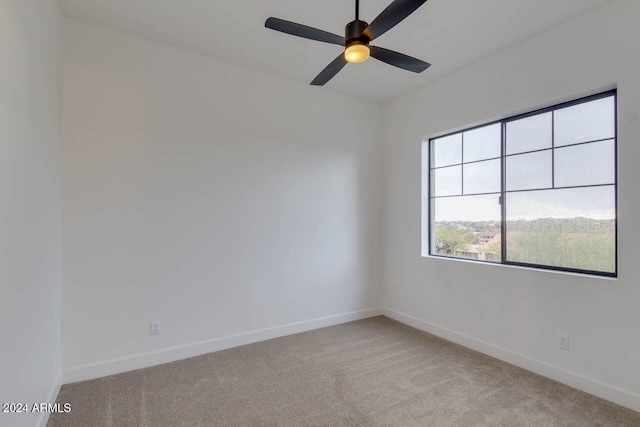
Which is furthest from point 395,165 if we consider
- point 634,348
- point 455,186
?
point 634,348

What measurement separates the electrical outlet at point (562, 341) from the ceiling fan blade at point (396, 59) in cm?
238

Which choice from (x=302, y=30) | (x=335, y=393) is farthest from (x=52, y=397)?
(x=302, y=30)

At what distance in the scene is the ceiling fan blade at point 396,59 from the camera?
79.3 inches

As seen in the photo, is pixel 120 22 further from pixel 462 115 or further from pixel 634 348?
pixel 634 348

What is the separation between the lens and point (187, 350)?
2.93m

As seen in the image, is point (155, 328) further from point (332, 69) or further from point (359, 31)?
point (359, 31)

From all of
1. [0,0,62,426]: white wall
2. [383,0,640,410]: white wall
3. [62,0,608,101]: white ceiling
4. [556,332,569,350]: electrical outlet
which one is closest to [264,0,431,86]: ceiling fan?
[62,0,608,101]: white ceiling

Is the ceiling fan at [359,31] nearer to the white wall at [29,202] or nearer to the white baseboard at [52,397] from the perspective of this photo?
the white wall at [29,202]

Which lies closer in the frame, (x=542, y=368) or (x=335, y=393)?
(x=335, y=393)

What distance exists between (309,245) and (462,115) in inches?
87.2

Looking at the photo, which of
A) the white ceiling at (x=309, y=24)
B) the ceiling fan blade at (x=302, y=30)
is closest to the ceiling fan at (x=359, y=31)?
the ceiling fan blade at (x=302, y=30)

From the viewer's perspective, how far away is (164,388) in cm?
240

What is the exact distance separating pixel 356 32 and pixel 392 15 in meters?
0.23

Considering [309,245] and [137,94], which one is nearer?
[137,94]
